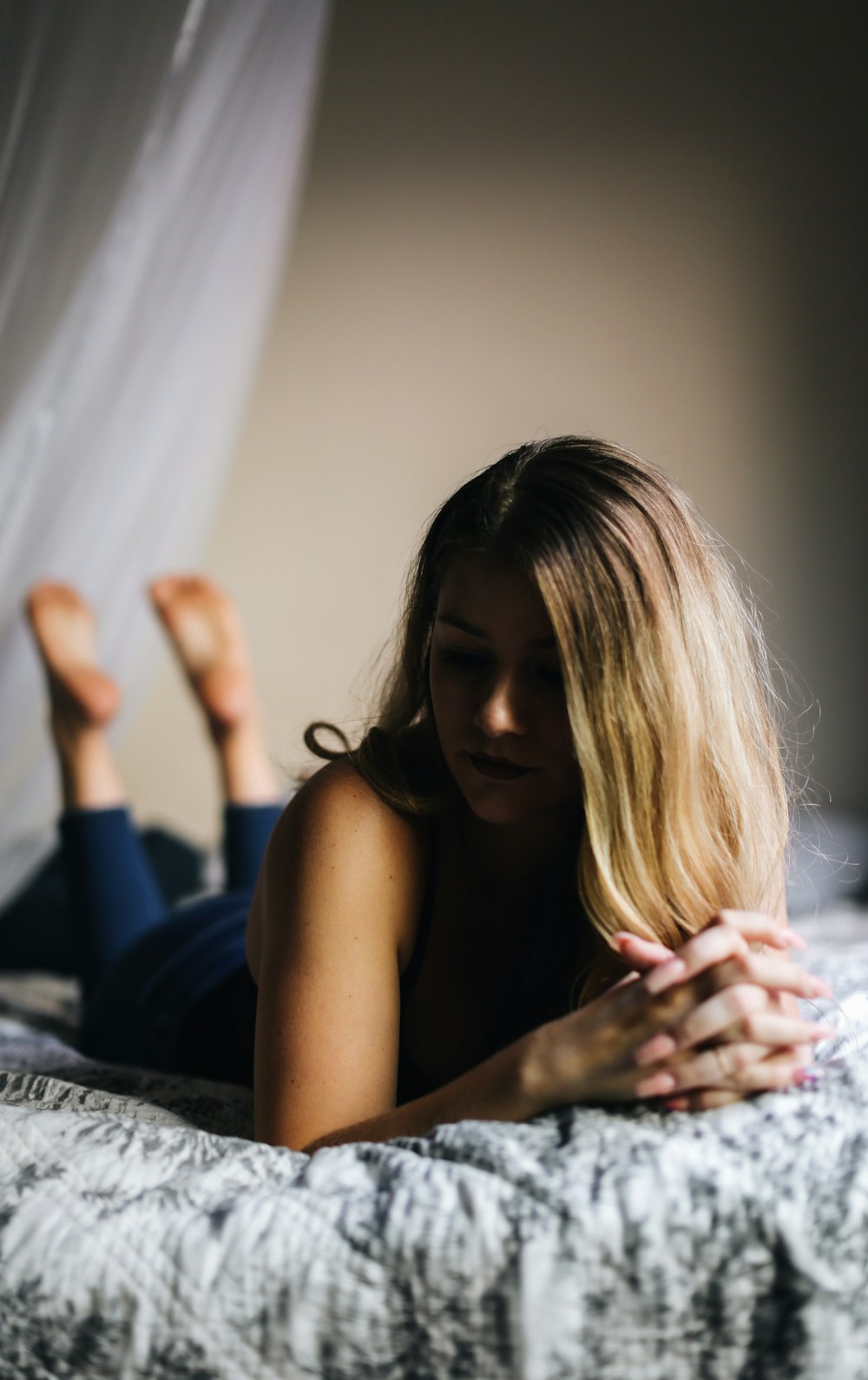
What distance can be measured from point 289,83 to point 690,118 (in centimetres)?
124

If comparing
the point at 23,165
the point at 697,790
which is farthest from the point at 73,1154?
the point at 23,165

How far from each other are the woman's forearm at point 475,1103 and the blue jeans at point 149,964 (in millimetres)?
461

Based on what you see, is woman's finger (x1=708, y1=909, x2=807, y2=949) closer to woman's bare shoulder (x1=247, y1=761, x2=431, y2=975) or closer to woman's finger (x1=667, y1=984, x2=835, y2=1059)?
woman's finger (x1=667, y1=984, x2=835, y2=1059)

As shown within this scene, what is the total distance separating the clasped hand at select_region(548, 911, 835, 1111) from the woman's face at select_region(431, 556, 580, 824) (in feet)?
0.58

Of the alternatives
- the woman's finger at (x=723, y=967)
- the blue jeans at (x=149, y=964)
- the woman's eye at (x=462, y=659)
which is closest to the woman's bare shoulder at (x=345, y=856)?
the woman's eye at (x=462, y=659)

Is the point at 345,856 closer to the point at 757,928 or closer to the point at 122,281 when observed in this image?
the point at 757,928

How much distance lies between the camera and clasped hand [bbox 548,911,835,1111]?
77cm

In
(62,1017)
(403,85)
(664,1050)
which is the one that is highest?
(403,85)

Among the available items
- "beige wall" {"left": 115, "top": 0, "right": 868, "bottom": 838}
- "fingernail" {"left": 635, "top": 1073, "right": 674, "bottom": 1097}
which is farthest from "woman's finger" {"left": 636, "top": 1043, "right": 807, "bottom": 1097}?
"beige wall" {"left": 115, "top": 0, "right": 868, "bottom": 838}

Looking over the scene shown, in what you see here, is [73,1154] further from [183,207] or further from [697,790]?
[183,207]

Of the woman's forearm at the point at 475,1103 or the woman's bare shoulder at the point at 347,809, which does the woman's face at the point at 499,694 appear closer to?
the woman's bare shoulder at the point at 347,809

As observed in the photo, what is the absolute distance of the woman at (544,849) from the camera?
80 cm

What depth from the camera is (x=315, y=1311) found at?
27.6 inches

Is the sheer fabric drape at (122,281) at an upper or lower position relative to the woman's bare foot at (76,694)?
upper
